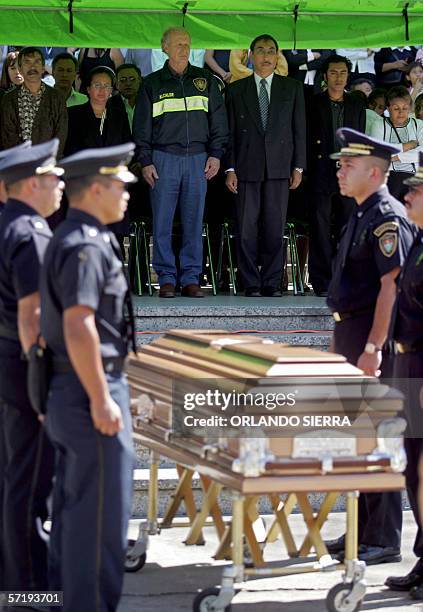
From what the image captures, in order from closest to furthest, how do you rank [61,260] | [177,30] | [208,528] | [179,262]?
1. [61,260]
2. [208,528]
3. [177,30]
4. [179,262]

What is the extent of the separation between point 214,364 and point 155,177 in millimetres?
5119

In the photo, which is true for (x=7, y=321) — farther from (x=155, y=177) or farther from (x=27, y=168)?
(x=155, y=177)

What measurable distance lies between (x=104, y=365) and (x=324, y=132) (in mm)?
6856

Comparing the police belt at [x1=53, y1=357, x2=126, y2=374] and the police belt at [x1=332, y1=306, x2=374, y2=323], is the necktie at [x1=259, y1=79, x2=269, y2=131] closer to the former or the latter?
the police belt at [x1=332, y1=306, x2=374, y2=323]

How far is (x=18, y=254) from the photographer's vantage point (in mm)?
5242

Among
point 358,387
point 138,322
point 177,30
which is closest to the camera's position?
point 358,387

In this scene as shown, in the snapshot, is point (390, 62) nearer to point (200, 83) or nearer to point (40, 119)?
point (200, 83)

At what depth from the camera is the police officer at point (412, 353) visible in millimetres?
5949

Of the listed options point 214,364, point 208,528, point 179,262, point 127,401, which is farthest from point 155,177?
point 127,401

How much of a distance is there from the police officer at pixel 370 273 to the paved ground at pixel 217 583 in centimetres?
23

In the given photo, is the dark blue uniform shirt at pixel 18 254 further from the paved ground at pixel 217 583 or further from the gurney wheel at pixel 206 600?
the paved ground at pixel 217 583

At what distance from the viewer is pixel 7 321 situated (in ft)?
17.8

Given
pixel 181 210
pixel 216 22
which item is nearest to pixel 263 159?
pixel 181 210

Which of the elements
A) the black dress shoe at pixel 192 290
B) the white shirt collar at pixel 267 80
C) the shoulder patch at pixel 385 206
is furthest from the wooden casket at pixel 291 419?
the white shirt collar at pixel 267 80
